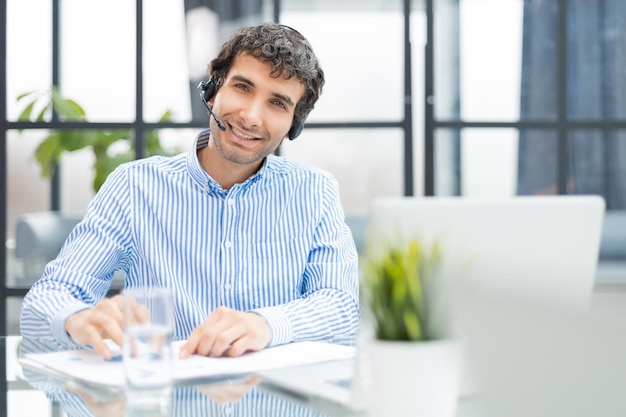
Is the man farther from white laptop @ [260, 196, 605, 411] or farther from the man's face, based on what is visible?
white laptop @ [260, 196, 605, 411]

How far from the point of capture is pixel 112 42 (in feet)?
13.4

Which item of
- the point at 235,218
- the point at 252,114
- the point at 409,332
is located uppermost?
the point at 252,114

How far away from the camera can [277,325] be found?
5.22 ft

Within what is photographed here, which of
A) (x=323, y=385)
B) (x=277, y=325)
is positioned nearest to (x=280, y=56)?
(x=277, y=325)

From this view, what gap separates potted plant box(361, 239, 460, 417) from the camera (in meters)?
0.86

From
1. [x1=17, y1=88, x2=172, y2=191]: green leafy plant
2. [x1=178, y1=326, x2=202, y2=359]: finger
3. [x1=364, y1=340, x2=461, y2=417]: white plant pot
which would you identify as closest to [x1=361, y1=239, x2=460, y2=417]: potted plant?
[x1=364, y1=340, x2=461, y2=417]: white plant pot

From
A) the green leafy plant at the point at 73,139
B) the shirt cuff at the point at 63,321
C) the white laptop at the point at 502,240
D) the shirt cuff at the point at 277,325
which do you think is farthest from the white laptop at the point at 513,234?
the green leafy plant at the point at 73,139

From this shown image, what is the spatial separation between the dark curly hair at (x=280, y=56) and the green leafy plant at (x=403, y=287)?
48.9 inches

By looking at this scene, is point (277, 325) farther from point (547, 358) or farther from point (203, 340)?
point (547, 358)

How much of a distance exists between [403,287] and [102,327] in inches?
29.2

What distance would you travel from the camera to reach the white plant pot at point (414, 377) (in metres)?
0.90

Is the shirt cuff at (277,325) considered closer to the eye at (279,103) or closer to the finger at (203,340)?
the finger at (203,340)

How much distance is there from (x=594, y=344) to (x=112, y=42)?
3.56m

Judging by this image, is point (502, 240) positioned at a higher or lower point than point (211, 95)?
lower
